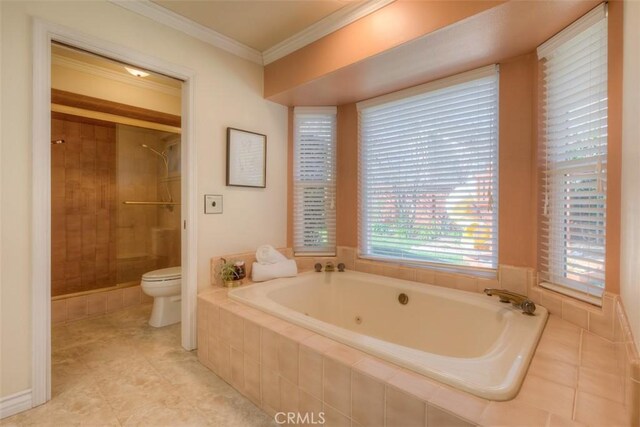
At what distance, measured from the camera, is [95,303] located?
2.85m

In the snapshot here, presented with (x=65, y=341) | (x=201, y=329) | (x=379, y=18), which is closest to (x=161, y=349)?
(x=201, y=329)

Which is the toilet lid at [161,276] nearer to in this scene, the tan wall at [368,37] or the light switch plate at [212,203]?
the light switch plate at [212,203]

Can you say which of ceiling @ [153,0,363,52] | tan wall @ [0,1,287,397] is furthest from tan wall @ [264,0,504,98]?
tan wall @ [0,1,287,397]

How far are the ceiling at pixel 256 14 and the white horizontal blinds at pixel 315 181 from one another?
74 cm

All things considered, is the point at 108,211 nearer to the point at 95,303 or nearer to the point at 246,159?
the point at 95,303

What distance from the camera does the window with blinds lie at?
1.94 meters

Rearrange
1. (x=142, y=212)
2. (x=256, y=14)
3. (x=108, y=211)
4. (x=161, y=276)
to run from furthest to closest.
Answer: (x=142, y=212)
(x=108, y=211)
(x=161, y=276)
(x=256, y=14)

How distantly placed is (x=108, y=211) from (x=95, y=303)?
3.25 ft

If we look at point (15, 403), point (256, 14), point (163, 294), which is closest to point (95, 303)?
point (163, 294)

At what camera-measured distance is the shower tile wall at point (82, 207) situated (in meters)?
2.88

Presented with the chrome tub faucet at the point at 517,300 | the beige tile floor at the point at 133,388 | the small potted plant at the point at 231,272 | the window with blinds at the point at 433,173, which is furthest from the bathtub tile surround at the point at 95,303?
the chrome tub faucet at the point at 517,300

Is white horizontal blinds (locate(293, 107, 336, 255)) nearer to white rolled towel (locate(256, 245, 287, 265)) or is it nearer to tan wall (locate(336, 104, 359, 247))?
tan wall (locate(336, 104, 359, 247))

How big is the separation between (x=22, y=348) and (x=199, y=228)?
1.09 metres

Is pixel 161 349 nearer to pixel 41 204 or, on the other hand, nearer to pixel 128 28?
pixel 41 204
